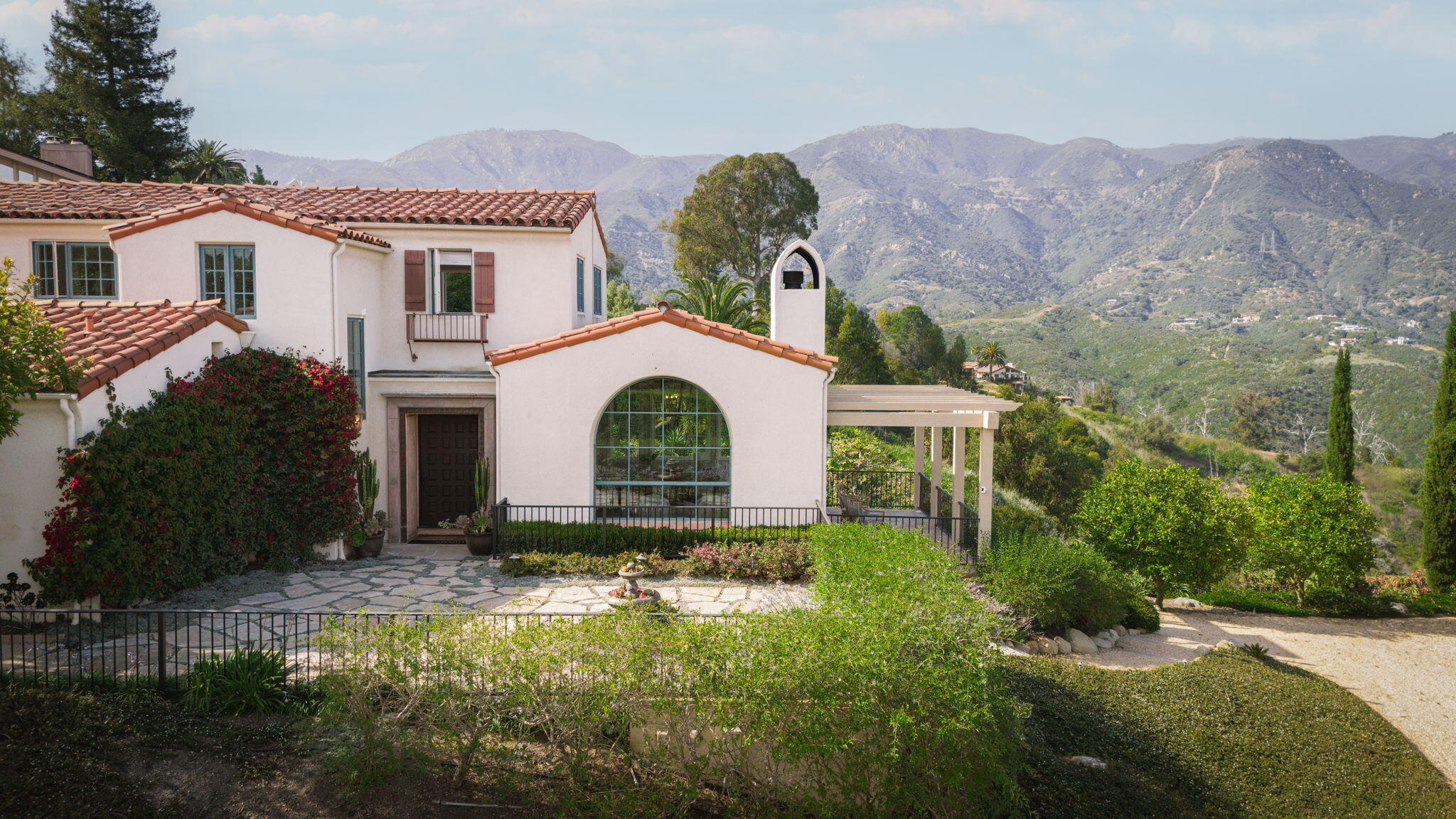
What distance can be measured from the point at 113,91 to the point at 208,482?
40.3 meters

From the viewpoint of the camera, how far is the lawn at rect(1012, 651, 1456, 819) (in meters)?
8.58

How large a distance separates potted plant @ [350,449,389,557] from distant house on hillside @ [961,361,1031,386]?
48002 mm

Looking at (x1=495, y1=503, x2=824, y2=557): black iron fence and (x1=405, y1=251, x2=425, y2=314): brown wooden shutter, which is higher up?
(x1=405, y1=251, x2=425, y2=314): brown wooden shutter

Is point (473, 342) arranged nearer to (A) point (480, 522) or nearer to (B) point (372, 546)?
(A) point (480, 522)

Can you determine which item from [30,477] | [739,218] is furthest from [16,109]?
[30,477]

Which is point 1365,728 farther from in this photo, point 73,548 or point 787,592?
point 73,548

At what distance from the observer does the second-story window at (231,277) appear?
15016mm

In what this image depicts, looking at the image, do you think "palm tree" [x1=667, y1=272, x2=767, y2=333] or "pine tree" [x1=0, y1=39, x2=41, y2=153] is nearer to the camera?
"palm tree" [x1=667, y1=272, x2=767, y2=333]

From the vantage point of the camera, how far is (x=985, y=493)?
1548cm

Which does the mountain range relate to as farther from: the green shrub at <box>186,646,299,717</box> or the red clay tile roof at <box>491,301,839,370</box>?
the green shrub at <box>186,646,299,717</box>

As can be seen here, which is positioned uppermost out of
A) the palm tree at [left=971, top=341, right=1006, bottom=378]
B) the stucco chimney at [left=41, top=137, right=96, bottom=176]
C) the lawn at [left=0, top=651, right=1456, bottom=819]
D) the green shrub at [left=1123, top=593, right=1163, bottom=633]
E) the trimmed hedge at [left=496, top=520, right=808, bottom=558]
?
the stucco chimney at [left=41, top=137, right=96, bottom=176]

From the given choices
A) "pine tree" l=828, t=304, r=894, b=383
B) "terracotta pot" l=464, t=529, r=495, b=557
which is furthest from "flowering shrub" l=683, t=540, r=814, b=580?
"pine tree" l=828, t=304, r=894, b=383

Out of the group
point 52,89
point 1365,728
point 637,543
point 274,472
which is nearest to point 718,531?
point 637,543

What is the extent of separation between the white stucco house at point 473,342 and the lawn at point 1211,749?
182 inches
